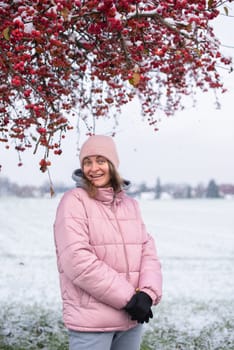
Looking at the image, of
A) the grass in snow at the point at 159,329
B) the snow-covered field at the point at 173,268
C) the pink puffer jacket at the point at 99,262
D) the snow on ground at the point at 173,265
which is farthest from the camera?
the snow on ground at the point at 173,265

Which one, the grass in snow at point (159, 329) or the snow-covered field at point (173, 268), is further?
the snow-covered field at point (173, 268)

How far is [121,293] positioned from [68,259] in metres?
0.37

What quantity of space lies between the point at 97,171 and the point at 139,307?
89 centimetres

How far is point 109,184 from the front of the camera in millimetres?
3199

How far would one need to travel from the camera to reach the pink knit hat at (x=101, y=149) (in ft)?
10.4

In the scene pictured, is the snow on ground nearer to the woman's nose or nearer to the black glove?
the black glove

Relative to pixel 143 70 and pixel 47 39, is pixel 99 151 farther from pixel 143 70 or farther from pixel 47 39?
pixel 143 70

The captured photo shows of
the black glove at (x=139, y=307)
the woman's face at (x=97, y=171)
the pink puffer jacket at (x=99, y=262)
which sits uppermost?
the woman's face at (x=97, y=171)

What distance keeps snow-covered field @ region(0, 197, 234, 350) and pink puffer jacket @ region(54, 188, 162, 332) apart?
371cm

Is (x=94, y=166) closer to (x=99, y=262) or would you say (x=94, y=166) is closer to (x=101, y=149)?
(x=101, y=149)

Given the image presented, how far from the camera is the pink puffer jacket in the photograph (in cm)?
285

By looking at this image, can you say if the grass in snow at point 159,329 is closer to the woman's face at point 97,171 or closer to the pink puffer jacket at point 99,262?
the pink puffer jacket at point 99,262

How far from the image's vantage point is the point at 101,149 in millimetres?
3180

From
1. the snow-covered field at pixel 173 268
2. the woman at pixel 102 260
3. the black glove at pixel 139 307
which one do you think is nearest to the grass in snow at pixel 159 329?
the snow-covered field at pixel 173 268
